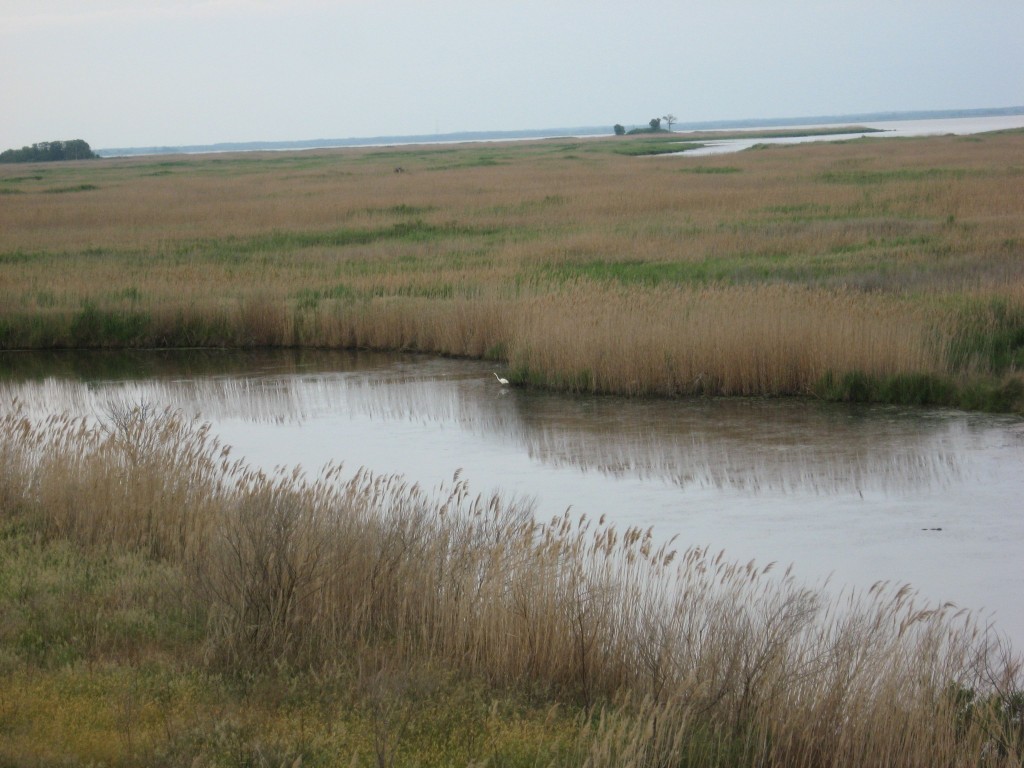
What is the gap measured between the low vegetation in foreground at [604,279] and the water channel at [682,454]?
637 mm

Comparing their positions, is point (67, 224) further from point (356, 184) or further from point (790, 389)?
point (790, 389)

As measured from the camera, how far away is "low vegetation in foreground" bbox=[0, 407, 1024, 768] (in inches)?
198

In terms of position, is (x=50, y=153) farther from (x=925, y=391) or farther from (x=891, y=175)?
(x=925, y=391)

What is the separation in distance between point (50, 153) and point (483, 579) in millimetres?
149059

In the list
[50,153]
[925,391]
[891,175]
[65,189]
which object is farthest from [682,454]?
[50,153]

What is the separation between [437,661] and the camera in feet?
20.2

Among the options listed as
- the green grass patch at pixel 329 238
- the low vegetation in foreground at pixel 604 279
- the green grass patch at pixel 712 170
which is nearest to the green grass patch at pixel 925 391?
the low vegetation in foreground at pixel 604 279

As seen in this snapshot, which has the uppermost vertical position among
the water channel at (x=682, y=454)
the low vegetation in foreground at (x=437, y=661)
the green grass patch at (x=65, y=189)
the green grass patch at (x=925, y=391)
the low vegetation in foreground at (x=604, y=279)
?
the green grass patch at (x=65, y=189)

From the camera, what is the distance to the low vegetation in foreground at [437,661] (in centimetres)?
503

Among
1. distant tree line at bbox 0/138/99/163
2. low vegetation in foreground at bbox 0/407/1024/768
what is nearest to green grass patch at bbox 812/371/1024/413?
low vegetation in foreground at bbox 0/407/1024/768

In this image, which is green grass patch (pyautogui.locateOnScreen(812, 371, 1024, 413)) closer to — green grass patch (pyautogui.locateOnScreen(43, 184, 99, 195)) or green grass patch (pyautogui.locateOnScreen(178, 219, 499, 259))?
green grass patch (pyautogui.locateOnScreen(178, 219, 499, 259))

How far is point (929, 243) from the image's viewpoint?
22625mm

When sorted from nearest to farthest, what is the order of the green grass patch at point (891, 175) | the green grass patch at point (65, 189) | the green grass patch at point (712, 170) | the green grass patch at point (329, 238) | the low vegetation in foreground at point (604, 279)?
Result: 1. the low vegetation in foreground at point (604, 279)
2. the green grass patch at point (329, 238)
3. the green grass patch at point (891, 175)
4. the green grass patch at point (712, 170)
5. the green grass patch at point (65, 189)

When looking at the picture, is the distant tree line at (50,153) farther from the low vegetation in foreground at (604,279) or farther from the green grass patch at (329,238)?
the green grass patch at (329,238)
